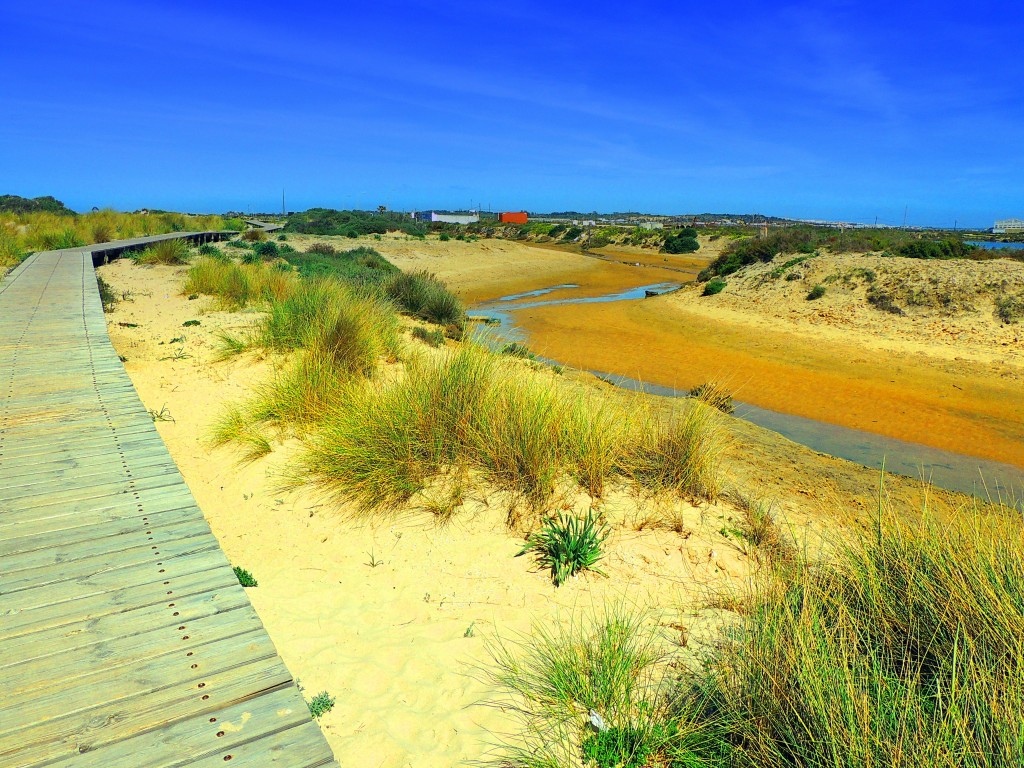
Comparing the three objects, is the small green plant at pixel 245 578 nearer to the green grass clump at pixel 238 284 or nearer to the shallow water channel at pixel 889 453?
the shallow water channel at pixel 889 453

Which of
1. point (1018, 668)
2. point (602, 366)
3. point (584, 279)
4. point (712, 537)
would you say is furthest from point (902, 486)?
point (584, 279)

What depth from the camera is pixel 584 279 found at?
3212cm

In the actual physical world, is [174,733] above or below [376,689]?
above

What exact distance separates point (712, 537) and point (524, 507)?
1497mm

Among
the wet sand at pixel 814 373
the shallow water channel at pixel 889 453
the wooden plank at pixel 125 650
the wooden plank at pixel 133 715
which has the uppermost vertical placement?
the wooden plank at pixel 125 650

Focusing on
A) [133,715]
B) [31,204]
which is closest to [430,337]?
[133,715]

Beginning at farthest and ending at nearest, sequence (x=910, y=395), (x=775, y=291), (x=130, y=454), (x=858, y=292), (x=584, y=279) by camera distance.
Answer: (x=584, y=279), (x=775, y=291), (x=858, y=292), (x=910, y=395), (x=130, y=454)

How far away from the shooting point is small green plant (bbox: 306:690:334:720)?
3.17 metres

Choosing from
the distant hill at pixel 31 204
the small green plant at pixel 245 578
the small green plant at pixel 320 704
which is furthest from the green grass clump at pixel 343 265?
the distant hill at pixel 31 204

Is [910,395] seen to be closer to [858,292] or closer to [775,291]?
[858,292]

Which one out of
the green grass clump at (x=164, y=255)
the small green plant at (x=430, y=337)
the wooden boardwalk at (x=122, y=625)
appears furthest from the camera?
the green grass clump at (x=164, y=255)

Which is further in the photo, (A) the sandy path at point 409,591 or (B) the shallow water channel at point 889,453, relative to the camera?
(B) the shallow water channel at point 889,453

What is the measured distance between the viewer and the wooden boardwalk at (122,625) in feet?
7.61

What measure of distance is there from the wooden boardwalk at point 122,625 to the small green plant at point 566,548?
2.08m
